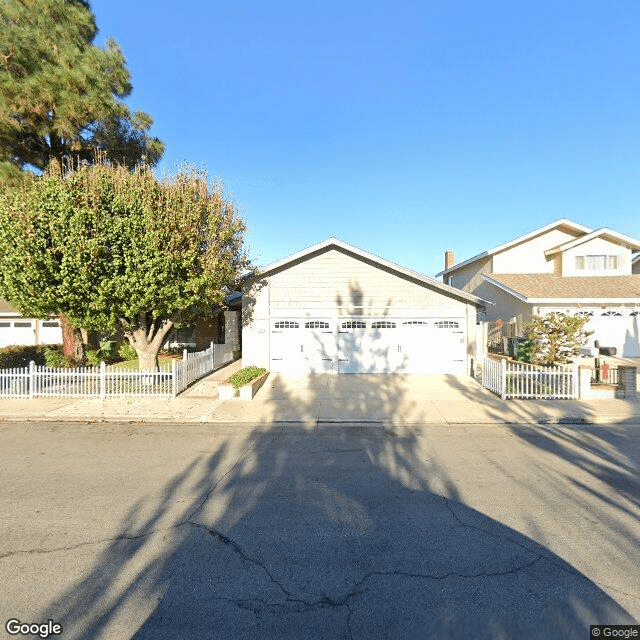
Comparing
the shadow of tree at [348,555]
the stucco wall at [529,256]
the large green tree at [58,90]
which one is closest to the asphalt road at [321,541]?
the shadow of tree at [348,555]

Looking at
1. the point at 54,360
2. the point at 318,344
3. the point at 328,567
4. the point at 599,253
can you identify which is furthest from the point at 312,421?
the point at 599,253

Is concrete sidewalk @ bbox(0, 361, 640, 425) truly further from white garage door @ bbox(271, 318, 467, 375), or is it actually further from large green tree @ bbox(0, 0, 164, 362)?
large green tree @ bbox(0, 0, 164, 362)

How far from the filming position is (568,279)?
1998 centimetres

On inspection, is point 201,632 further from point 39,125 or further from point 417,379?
point 39,125

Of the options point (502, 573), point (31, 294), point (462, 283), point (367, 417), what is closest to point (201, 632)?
point (502, 573)

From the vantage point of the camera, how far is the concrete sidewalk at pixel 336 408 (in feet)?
29.0

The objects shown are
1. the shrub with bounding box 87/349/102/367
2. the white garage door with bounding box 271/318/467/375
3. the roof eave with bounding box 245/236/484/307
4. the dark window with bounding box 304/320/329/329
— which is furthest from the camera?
the shrub with bounding box 87/349/102/367

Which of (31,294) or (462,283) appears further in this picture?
(462,283)

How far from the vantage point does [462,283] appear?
86.8ft

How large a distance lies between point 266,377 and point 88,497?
9.19 meters

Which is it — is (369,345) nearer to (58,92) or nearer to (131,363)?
(131,363)

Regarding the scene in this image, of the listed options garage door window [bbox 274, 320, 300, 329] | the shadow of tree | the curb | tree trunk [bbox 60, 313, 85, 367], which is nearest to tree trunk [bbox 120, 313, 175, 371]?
the curb

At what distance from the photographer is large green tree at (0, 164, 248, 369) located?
1006 centimetres

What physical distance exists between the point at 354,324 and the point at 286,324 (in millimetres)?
2854
